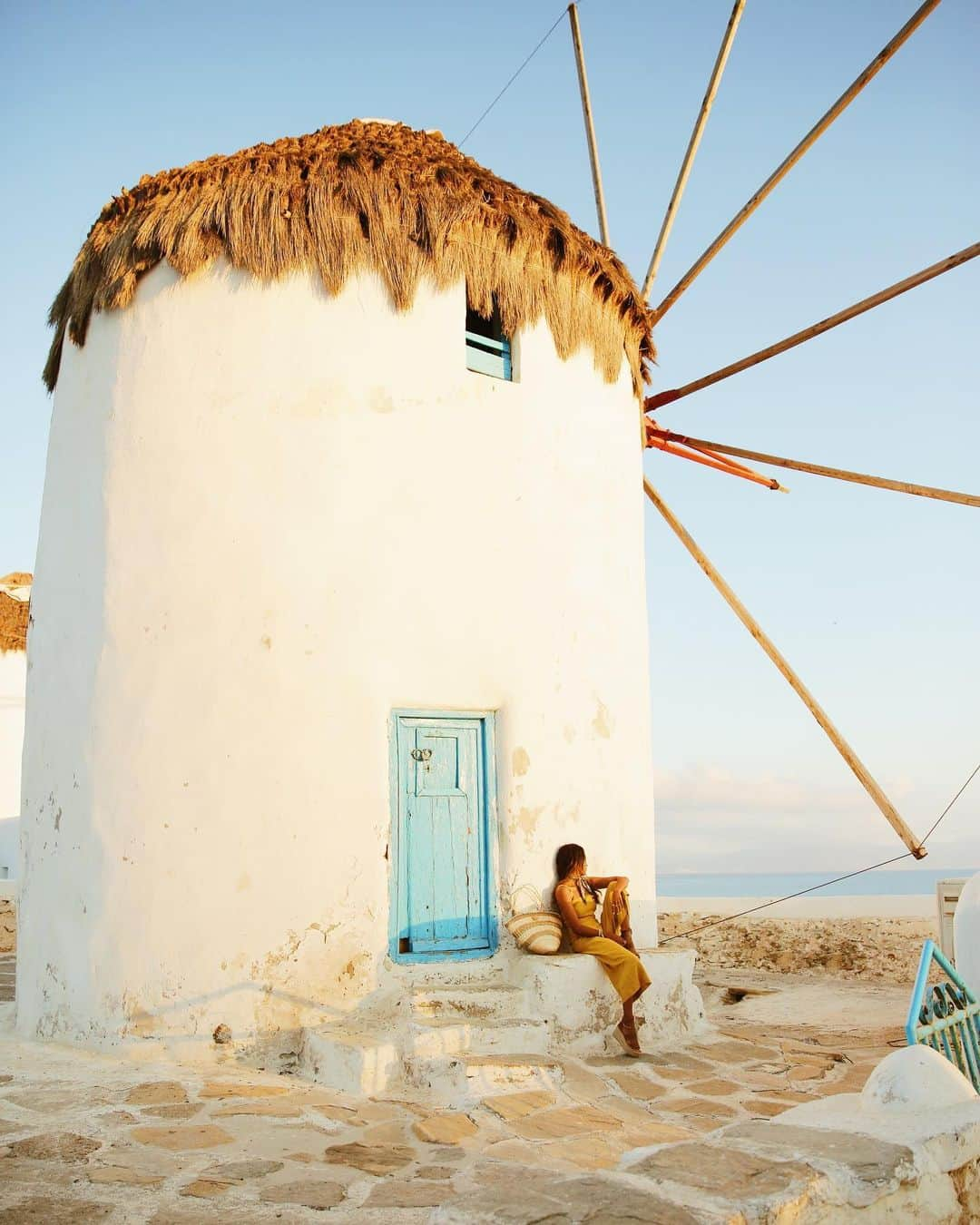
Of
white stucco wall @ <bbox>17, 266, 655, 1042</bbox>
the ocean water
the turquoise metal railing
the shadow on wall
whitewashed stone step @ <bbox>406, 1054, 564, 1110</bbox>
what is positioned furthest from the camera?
the ocean water

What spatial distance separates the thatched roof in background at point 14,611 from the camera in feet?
63.5

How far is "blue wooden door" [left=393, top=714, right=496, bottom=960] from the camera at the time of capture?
19.7 ft

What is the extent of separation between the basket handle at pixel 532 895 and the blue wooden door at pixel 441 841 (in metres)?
0.15

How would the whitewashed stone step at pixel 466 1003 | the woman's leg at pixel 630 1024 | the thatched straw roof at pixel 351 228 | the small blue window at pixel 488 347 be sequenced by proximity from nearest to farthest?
the whitewashed stone step at pixel 466 1003
the woman's leg at pixel 630 1024
the thatched straw roof at pixel 351 228
the small blue window at pixel 488 347

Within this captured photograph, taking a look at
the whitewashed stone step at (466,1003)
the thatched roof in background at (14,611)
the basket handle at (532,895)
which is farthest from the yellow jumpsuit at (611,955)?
the thatched roof in background at (14,611)

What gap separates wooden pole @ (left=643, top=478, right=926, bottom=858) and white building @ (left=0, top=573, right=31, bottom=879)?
12898 millimetres

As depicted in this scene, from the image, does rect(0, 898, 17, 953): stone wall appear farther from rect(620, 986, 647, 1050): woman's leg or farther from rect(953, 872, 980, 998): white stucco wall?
rect(953, 872, 980, 998): white stucco wall

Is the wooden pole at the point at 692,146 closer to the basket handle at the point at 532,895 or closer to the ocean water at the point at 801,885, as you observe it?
the basket handle at the point at 532,895

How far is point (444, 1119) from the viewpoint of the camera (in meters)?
4.53

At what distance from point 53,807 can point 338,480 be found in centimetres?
246

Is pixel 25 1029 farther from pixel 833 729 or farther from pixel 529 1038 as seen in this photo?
pixel 833 729

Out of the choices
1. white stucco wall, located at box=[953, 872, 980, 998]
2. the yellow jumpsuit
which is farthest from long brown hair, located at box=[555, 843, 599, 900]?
white stucco wall, located at box=[953, 872, 980, 998]

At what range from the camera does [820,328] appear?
25.8 feet

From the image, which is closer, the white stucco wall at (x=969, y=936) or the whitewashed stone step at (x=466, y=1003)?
the whitewashed stone step at (x=466, y=1003)
